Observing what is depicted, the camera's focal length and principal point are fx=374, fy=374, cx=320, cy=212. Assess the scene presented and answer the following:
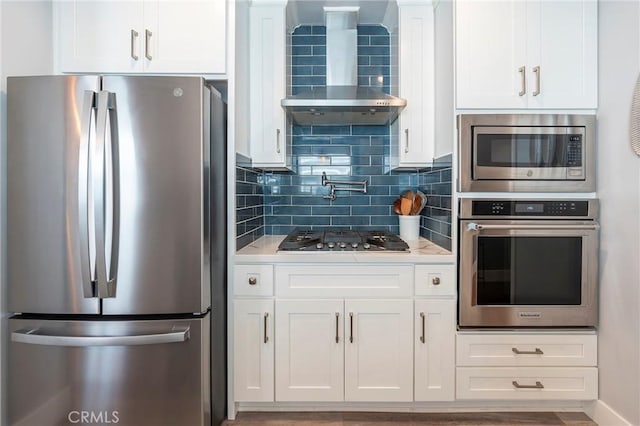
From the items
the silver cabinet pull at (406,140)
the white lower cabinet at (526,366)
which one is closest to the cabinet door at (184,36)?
the silver cabinet pull at (406,140)

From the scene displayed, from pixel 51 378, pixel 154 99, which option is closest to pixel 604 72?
pixel 154 99

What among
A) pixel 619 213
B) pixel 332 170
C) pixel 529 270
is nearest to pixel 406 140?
pixel 332 170

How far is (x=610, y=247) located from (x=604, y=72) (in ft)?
2.87

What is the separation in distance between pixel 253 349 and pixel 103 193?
40.6 inches

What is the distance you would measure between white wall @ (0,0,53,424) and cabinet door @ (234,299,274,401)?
3.30 ft

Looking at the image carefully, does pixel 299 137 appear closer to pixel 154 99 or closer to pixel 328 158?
pixel 328 158

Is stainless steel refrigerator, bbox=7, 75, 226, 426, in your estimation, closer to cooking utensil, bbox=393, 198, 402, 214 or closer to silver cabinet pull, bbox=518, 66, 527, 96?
cooking utensil, bbox=393, 198, 402, 214

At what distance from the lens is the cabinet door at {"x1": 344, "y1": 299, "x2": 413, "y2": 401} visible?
192 cm

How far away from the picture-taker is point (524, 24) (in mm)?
1914

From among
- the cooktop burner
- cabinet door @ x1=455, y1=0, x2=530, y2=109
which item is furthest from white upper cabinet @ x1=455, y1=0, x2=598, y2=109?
the cooktop burner

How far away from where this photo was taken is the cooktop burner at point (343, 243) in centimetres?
202

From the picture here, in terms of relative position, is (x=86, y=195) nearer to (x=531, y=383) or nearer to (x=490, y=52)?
(x=490, y=52)

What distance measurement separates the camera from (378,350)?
6.31ft

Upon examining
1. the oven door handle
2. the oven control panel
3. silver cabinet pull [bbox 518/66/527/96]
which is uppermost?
A: silver cabinet pull [bbox 518/66/527/96]
